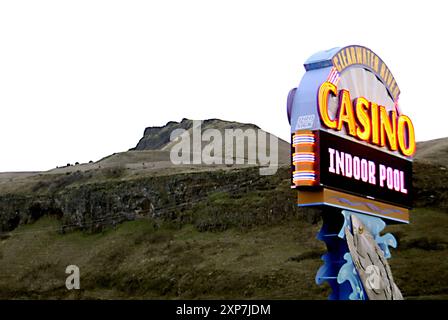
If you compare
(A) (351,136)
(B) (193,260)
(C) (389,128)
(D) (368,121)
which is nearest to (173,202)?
(B) (193,260)

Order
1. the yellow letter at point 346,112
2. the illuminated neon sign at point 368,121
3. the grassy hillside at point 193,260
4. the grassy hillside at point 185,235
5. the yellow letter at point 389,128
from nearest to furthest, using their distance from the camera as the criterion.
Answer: the illuminated neon sign at point 368,121 → the yellow letter at point 346,112 → the yellow letter at point 389,128 → the grassy hillside at point 193,260 → the grassy hillside at point 185,235

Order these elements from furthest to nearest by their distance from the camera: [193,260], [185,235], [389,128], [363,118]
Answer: [185,235] < [193,260] < [389,128] < [363,118]

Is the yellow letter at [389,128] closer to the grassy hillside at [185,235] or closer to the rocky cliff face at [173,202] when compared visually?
the grassy hillside at [185,235]

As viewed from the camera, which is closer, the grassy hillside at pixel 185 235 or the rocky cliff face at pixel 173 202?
the grassy hillside at pixel 185 235

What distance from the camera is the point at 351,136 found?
97.1 feet

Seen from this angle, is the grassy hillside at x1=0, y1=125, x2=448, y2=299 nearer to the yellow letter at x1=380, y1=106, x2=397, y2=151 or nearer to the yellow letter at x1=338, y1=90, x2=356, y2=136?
the yellow letter at x1=380, y1=106, x2=397, y2=151

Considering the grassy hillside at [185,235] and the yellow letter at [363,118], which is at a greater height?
the yellow letter at [363,118]

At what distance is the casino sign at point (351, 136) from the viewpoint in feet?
89.4

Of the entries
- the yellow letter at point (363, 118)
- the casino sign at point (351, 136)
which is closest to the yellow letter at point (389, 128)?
the casino sign at point (351, 136)

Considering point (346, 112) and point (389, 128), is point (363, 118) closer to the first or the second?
point (346, 112)

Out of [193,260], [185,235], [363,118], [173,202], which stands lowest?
[193,260]

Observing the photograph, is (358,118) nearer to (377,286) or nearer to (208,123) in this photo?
(377,286)

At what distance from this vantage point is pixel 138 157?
427ft
